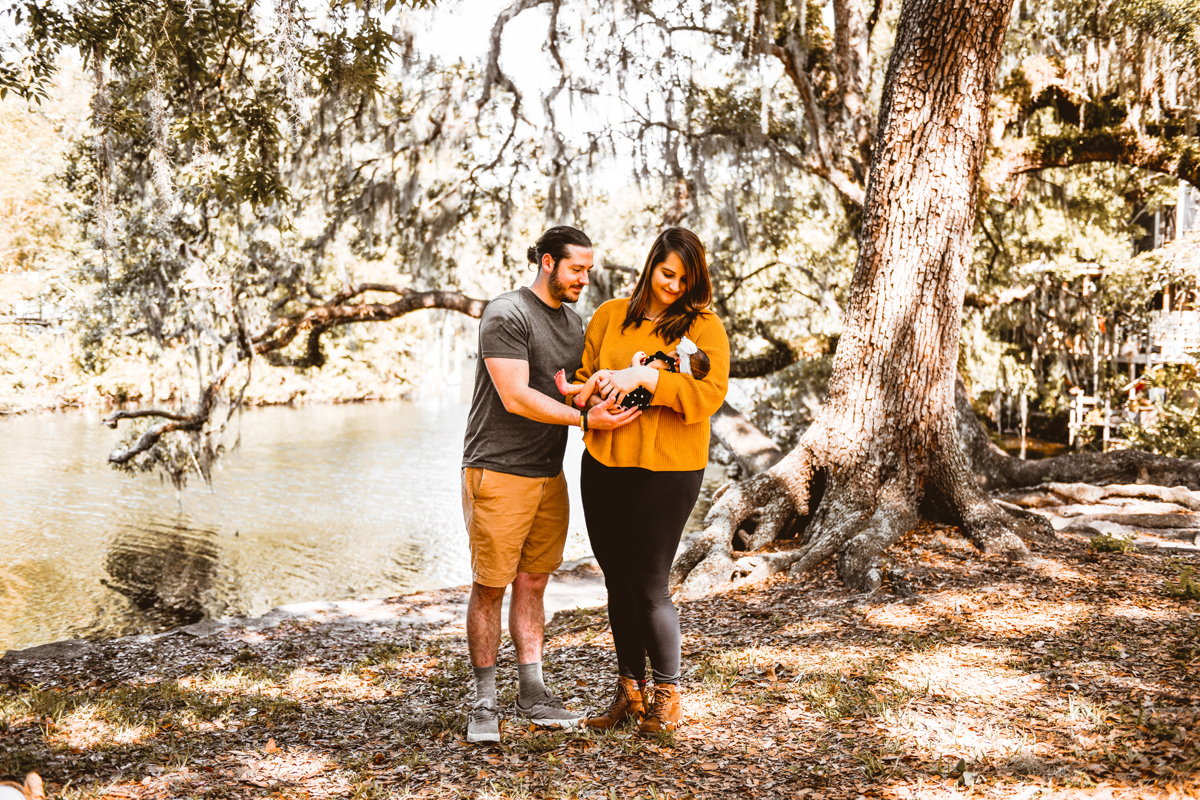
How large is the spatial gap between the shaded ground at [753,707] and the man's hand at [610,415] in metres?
1.16

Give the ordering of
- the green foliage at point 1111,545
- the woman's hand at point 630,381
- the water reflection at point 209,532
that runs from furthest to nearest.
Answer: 1. the water reflection at point 209,532
2. the green foliage at point 1111,545
3. the woman's hand at point 630,381

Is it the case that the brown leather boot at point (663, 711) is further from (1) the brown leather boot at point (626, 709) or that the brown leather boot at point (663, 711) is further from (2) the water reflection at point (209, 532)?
(2) the water reflection at point (209, 532)

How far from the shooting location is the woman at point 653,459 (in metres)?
2.82

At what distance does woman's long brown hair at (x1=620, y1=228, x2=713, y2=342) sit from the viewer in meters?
2.89

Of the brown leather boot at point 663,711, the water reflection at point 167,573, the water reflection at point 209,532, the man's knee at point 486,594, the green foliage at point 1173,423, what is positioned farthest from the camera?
the green foliage at point 1173,423

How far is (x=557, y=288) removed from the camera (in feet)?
10.0

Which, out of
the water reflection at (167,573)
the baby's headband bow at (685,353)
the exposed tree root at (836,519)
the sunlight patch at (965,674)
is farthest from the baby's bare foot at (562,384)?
the water reflection at (167,573)

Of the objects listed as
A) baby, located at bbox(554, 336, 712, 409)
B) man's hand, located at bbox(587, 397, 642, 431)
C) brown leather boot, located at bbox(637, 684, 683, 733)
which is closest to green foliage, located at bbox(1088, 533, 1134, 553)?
brown leather boot, located at bbox(637, 684, 683, 733)

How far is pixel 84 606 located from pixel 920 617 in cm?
919

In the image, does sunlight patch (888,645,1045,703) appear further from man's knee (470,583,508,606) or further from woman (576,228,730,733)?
man's knee (470,583,508,606)

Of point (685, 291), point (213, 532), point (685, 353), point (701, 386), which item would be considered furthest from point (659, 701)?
point (213, 532)

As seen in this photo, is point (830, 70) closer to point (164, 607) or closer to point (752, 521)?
point (752, 521)

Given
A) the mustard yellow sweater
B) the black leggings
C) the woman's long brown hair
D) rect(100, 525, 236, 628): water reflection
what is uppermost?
the woman's long brown hair

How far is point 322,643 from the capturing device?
5.06m
